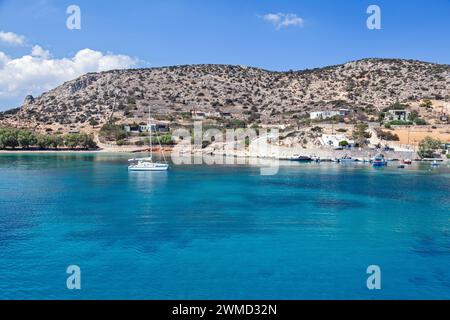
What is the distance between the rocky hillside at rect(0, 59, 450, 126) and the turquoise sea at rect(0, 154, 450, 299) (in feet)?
236

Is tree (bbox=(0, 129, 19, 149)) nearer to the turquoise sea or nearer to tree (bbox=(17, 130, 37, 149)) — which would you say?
tree (bbox=(17, 130, 37, 149))

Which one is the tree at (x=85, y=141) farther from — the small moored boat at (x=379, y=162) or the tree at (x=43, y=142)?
the small moored boat at (x=379, y=162)

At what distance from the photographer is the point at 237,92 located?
129375mm

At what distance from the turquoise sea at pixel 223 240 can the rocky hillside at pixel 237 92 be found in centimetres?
7179

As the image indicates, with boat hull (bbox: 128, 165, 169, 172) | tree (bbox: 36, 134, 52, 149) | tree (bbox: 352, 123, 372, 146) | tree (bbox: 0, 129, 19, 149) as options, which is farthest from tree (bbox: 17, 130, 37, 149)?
tree (bbox: 352, 123, 372, 146)

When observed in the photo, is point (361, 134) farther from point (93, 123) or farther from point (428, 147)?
point (93, 123)

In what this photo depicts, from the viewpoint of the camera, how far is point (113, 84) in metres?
136

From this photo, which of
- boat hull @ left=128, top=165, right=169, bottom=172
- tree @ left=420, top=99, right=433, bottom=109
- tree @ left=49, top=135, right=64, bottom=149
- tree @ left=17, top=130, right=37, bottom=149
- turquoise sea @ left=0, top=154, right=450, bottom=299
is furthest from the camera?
tree @ left=420, top=99, right=433, bottom=109

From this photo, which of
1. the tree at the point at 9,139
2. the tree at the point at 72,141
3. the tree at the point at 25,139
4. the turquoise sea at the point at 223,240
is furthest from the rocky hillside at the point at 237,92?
the turquoise sea at the point at 223,240

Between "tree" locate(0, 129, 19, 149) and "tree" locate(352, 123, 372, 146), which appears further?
"tree" locate(0, 129, 19, 149)

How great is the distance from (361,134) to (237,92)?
56262 millimetres

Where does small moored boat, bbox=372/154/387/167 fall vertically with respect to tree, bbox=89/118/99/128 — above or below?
below

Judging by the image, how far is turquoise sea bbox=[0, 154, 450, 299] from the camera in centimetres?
1664
